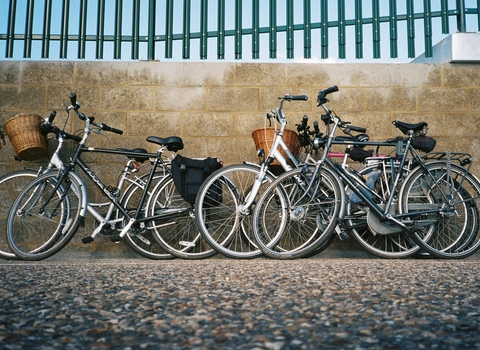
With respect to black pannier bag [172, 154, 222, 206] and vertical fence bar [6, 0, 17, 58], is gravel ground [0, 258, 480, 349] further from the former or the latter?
vertical fence bar [6, 0, 17, 58]

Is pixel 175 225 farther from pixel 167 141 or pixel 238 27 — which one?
pixel 238 27

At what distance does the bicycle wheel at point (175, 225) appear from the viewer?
3842mm

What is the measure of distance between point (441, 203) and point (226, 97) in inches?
80.4

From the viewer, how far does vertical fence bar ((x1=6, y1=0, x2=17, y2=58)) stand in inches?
175

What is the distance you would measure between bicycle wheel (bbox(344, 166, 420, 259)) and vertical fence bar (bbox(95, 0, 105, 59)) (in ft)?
8.59

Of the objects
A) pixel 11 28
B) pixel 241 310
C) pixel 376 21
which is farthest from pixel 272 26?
pixel 241 310

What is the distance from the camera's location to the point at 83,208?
3.56m

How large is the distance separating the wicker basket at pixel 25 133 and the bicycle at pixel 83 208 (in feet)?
1.12

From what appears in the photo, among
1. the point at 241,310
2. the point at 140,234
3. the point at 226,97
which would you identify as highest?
the point at 226,97

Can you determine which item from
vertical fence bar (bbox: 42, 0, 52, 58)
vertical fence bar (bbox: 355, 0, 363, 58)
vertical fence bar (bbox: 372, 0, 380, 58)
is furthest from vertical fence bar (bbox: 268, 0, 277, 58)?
vertical fence bar (bbox: 42, 0, 52, 58)

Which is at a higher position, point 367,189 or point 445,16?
point 445,16

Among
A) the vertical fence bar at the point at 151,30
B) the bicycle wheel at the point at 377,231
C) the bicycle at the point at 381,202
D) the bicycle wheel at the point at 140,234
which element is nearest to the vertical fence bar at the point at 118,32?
the vertical fence bar at the point at 151,30

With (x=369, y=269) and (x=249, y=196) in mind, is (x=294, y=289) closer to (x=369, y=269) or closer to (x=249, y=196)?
(x=369, y=269)

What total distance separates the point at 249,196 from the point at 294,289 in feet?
5.21
